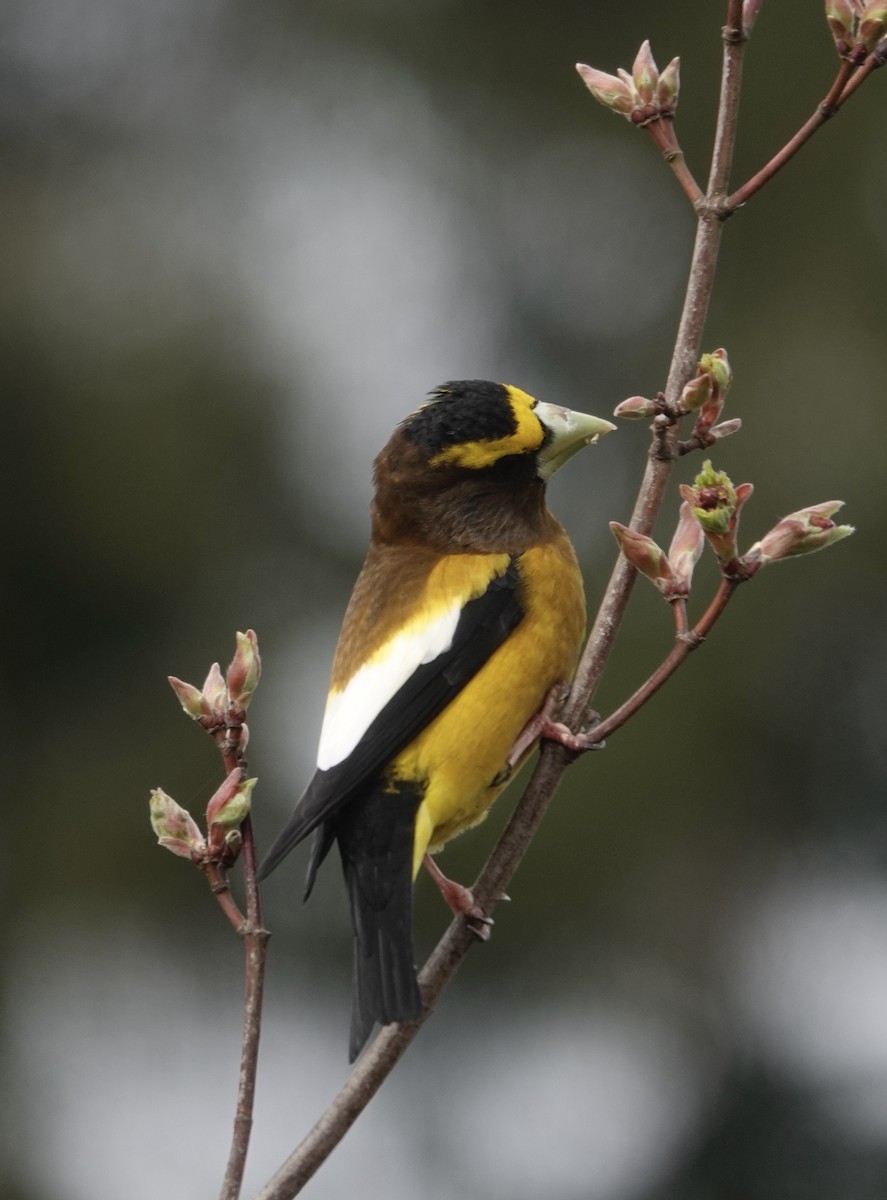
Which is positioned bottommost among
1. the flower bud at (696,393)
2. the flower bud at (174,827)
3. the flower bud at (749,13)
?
the flower bud at (174,827)

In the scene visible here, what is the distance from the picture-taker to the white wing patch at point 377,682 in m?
2.82

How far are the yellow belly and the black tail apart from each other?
0.03 meters

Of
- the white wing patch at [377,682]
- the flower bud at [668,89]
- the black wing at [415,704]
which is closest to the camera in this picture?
the flower bud at [668,89]

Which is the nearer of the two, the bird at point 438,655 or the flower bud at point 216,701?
the flower bud at point 216,701

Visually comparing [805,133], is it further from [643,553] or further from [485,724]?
[485,724]

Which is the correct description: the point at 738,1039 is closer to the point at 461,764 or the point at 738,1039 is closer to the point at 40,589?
the point at 40,589

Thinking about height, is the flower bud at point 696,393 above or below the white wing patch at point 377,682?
above

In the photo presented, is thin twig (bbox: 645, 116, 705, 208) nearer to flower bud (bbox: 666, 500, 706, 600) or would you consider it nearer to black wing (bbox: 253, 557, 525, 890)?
flower bud (bbox: 666, 500, 706, 600)

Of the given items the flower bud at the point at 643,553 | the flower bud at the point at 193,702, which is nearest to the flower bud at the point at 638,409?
the flower bud at the point at 643,553

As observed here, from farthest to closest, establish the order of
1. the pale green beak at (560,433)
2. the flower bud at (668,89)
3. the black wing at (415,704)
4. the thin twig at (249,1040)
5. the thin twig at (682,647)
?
the pale green beak at (560,433)
the black wing at (415,704)
the flower bud at (668,89)
the thin twig at (682,647)
the thin twig at (249,1040)

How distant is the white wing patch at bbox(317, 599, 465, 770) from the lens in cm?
282

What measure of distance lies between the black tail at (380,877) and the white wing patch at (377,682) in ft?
0.41

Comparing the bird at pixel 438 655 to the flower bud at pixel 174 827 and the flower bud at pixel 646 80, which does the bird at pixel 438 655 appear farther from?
the flower bud at pixel 646 80

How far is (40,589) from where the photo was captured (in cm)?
1064
